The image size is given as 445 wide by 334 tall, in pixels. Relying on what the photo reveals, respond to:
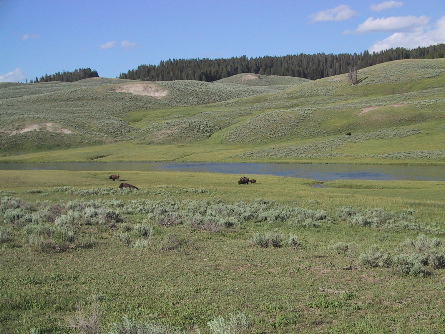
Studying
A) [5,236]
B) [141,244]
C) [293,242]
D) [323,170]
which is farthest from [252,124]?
[5,236]

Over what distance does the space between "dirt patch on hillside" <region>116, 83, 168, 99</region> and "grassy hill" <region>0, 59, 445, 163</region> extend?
1.13 metres

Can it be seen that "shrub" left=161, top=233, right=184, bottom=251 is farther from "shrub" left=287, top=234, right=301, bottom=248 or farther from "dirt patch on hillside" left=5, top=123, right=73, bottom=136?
"dirt patch on hillside" left=5, top=123, right=73, bottom=136

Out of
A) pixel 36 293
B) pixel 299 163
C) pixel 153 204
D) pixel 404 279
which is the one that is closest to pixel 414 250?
pixel 404 279

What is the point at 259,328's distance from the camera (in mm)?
8719

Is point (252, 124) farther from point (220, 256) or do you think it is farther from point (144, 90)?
point (220, 256)

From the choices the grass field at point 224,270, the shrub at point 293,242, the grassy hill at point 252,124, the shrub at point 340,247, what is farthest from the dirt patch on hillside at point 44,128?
the shrub at point 340,247

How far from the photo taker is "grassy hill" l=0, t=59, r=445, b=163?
7625 centimetres

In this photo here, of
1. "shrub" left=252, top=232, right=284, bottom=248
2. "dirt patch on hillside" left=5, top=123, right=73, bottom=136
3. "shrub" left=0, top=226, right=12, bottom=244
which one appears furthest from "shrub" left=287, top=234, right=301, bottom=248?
"dirt patch on hillside" left=5, top=123, right=73, bottom=136

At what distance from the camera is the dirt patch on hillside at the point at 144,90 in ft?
517

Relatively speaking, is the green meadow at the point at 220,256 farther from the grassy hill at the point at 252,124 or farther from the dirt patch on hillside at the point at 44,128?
the dirt patch on hillside at the point at 44,128

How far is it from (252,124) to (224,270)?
291ft

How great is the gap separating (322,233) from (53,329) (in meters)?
14.3

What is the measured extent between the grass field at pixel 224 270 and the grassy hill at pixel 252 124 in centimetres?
4466

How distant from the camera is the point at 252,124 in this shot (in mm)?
100750
